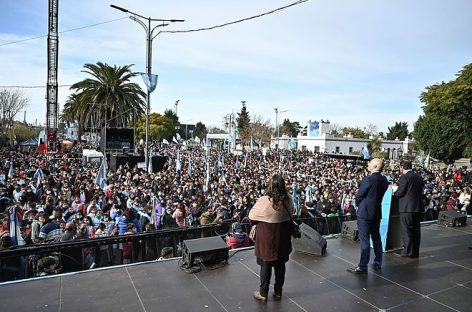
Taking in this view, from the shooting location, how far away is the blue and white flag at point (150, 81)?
51.1 feet

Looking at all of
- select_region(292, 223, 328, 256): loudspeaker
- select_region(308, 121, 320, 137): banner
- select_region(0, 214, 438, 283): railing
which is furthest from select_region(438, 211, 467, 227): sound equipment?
select_region(308, 121, 320, 137): banner

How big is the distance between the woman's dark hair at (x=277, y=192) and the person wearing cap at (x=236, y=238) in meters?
2.82

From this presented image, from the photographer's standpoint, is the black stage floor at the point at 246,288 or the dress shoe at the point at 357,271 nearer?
the black stage floor at the point at 246,288

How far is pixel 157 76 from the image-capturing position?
A: 15703mm

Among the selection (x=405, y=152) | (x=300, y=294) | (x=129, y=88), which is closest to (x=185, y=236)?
(x=300, y=294)

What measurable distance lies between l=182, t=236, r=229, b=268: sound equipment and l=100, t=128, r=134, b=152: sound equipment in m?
24.5

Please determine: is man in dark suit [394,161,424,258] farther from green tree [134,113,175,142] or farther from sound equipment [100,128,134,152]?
green tree [134,113,175,142]

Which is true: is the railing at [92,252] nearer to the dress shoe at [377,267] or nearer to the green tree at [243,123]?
the dress shoe at [377,267]

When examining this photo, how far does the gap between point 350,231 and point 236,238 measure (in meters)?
2.32

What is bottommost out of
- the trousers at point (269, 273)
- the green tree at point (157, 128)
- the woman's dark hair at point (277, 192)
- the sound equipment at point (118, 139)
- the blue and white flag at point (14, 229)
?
the blue and white flag at point (14, 229)

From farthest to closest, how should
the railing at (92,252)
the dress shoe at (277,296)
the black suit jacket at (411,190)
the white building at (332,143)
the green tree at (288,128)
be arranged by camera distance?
the green tree at (288,128) → the white building at (332,143) → the black suit jacket at (411,190) → the railing at (92,252) → the dress shoe at (277,296)

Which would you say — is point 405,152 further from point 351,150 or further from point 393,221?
point 393,221

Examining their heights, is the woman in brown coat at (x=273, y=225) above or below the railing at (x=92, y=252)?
above

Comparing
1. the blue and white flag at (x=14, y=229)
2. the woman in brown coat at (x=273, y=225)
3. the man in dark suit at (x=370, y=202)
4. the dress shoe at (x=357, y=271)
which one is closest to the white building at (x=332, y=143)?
the blue and white flag at (x=14, y=229)
